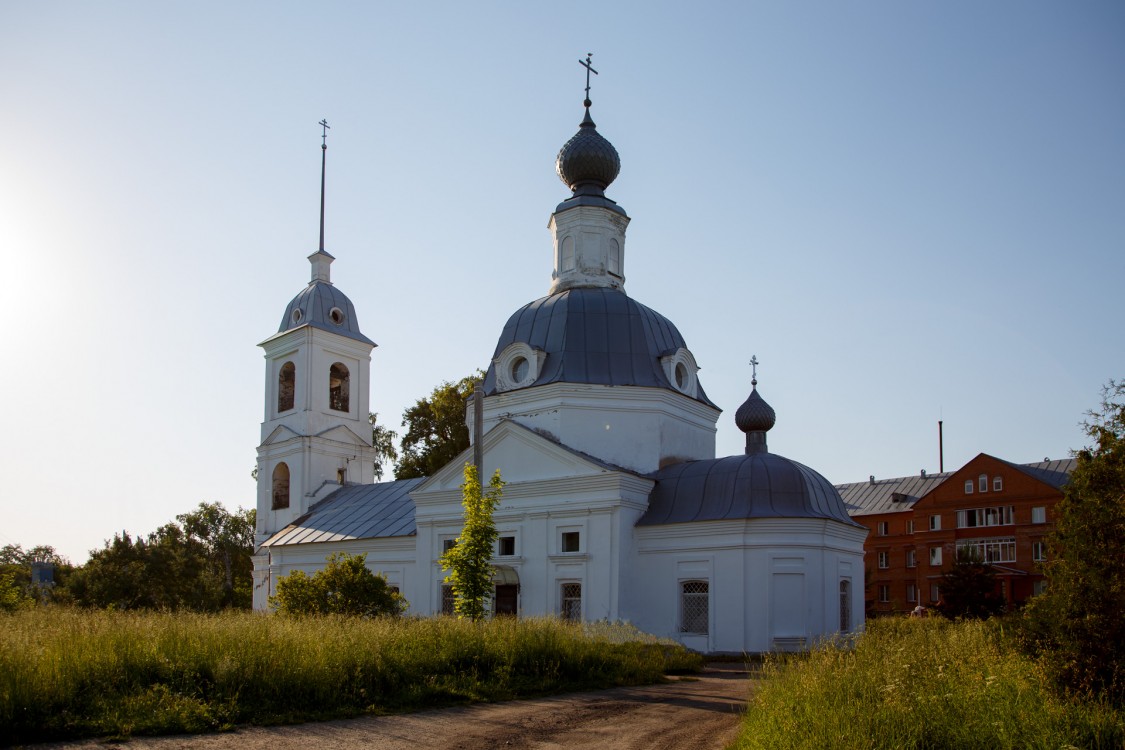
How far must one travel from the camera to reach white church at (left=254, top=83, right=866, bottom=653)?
23125 millimetres

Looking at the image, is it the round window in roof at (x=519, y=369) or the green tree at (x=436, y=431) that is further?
the green tree at (x=436, y=431)

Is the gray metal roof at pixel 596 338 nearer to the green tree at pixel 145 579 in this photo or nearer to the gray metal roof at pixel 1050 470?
the green tree at pixel 145 579

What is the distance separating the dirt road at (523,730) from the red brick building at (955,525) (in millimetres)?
35247

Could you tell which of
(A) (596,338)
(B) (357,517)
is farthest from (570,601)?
(B) (357,517)

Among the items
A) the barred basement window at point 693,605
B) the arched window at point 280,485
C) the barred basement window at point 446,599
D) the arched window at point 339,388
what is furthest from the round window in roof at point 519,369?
the arched window at point 280,485

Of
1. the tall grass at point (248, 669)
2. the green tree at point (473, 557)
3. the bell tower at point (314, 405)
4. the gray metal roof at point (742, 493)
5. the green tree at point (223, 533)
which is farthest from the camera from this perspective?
the green tree at point (223, 533)

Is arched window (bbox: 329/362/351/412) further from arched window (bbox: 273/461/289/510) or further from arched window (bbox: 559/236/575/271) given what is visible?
arched window (bbox: 559/236/575/271)

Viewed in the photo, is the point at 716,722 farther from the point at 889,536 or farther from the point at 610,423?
the point at 889,536

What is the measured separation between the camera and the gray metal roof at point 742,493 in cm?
2345

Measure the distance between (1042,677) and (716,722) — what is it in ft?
12.0

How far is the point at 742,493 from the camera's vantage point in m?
23.9

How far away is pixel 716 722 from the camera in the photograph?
11203mm

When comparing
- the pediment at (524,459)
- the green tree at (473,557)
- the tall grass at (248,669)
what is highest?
the pediment at (524,459)

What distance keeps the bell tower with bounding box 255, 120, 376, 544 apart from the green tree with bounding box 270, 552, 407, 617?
1560cm
